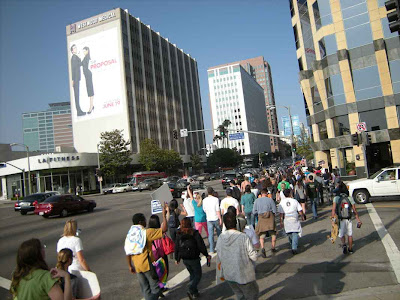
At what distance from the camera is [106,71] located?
242 feet

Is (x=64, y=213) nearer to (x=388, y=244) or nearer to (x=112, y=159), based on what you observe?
(x=388, y=244)

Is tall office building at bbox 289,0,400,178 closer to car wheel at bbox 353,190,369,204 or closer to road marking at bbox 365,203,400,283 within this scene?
car wheel at bbox 353,190,369,204

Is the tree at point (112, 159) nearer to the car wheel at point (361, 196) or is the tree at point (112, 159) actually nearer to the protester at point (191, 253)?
the car wheel at point (361, 196)

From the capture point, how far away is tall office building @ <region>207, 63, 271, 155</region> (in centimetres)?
15300

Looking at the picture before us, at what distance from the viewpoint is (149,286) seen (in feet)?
17.7

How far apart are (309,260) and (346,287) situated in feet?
5.87

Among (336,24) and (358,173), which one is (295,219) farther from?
(336,24)

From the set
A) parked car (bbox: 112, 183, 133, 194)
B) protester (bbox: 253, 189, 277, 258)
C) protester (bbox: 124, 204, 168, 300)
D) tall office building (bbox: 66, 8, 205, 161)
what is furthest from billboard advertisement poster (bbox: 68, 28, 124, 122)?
protester (bbox: 124, 204, 168, 300)

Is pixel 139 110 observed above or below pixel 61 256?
above

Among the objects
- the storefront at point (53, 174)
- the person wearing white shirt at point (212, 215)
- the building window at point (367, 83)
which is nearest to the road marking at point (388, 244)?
the person wearing white shirt at point (212, 215)

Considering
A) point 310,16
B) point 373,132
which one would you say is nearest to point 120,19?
point 310,16

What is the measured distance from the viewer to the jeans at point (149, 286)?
17.5 ft

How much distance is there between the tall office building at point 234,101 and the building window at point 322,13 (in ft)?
386

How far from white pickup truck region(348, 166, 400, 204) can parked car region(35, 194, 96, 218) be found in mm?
16917
